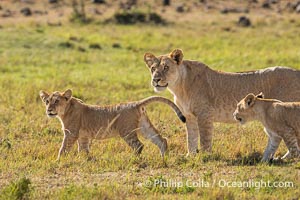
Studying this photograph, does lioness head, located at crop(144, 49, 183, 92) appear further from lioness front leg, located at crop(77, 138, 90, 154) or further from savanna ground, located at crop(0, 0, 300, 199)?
lioness front leg, located at crop(77, 138, 90, 154)

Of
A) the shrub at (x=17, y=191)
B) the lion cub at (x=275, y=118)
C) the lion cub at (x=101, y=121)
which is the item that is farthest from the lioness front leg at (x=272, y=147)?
the shrub at (x=17, y=191)

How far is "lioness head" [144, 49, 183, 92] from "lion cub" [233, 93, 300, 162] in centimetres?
89

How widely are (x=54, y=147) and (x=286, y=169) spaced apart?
3137 mm

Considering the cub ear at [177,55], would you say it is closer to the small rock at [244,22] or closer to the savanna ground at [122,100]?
the savanna ground at [122,100]

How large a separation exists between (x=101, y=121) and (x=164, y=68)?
3.33 feet

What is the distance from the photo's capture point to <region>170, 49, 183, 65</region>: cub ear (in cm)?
857

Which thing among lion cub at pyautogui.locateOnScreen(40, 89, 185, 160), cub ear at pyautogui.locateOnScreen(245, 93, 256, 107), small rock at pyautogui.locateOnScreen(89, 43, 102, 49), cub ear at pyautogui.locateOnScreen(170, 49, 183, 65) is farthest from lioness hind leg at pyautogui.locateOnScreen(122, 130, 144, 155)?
small rock at pyautogui.locateOnScreen(89, 43, 102, 49)

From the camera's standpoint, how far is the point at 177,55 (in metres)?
8.59

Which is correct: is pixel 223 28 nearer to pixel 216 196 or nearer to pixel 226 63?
pixel 226 63

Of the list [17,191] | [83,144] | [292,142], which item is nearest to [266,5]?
[83,144]

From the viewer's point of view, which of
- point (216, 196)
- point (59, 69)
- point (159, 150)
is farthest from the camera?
point (59, 69)

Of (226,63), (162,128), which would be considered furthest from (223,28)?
(162,128)

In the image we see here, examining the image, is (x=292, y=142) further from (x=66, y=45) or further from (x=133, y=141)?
(x=66, y=45)

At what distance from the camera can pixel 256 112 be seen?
8023 mm
